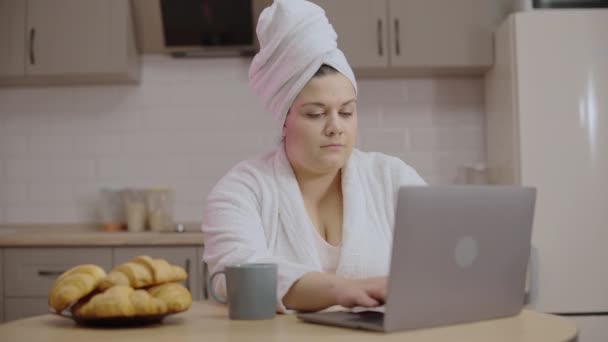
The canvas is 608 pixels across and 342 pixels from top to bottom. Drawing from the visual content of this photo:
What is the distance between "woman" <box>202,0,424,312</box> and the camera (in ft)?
6.14

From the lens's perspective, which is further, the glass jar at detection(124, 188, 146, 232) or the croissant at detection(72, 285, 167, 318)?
the glass jar at detection(124, 188, 146, 232)

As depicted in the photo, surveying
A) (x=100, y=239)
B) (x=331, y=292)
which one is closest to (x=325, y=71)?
(x=331, y=292)

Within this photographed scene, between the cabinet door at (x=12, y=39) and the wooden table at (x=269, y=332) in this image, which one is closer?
the wooden table at (x=269, y=332)

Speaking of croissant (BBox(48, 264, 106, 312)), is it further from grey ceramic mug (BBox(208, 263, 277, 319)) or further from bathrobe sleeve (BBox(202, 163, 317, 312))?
bathrobe sleeve (BBox(202, 163, 317, 312))

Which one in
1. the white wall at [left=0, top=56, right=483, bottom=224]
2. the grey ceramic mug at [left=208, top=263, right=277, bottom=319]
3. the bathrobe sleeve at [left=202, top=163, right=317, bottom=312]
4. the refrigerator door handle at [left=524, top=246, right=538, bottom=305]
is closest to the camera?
the grey ceramic mug at [left=208, top=263, right=277, bottom=319]

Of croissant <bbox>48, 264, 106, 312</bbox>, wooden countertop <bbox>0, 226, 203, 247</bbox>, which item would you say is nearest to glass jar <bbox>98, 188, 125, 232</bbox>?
wooden countertop <bbox>0, 226, 203, 247</bbox>

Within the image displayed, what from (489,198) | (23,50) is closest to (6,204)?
(23,50)

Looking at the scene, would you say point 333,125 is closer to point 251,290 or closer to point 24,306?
point 251,290

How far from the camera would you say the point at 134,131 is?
420 cm

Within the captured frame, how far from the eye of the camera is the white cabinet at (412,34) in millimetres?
3871

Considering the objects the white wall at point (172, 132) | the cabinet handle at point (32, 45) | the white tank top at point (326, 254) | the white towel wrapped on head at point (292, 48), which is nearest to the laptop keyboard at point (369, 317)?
the white tank top at point (326, 254)

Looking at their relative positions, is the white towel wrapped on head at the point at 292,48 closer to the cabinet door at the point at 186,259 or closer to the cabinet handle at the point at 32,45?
the cabinet door at the point at 186,259

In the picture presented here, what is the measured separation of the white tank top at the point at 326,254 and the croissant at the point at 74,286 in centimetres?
58

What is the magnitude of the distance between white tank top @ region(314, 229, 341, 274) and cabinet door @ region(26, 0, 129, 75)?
2256mm
